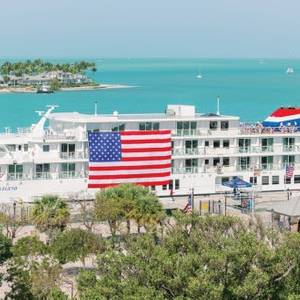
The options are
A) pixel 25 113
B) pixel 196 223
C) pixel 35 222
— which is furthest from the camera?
pixel 25 113

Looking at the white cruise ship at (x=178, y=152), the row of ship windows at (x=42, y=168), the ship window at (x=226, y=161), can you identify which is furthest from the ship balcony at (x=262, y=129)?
the row of ship windows at (x=42, y=168)

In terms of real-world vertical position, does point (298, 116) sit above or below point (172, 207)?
above

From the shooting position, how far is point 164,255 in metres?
21.3

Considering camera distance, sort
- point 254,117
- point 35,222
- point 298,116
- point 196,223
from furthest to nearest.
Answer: point 254,117
point 298,116
point 35,222
point 196,223

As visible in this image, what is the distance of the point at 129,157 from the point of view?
1884 inches

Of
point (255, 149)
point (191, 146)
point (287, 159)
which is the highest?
point (191, 146)

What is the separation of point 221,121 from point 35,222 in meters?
17.4

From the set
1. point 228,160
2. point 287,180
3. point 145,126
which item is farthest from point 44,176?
point 287,180

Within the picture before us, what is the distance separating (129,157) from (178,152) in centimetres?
375

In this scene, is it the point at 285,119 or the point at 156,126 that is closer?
the point at 156,126

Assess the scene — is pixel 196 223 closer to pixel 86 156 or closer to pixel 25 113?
pixel 86 156

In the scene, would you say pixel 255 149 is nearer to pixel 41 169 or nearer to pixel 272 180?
pixel 272 180

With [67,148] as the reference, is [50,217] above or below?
→ below

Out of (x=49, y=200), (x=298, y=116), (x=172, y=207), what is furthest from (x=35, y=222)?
(x=298, y=116)
